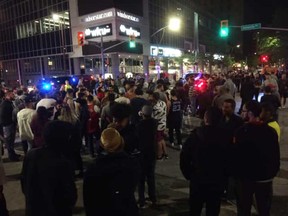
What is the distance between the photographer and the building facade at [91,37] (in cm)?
4475

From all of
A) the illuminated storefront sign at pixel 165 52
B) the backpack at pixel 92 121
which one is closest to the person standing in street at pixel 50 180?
the backpack at pixel 92 121

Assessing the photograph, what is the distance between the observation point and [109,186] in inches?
112

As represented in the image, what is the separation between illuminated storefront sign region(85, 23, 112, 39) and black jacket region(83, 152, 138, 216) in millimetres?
41529

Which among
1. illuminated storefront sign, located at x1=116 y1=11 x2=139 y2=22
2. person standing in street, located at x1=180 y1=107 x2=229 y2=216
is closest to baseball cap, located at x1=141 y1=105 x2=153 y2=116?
person standing in street, located at x1=180 y1=107 x2=229 y2=216

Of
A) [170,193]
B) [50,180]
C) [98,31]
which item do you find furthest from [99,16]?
[50,180]

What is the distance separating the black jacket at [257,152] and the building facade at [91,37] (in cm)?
3452

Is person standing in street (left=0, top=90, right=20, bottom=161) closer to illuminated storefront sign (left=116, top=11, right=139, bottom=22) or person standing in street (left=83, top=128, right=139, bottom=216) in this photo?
person standing in street (left=83, top=128, right=139, bottom=216)

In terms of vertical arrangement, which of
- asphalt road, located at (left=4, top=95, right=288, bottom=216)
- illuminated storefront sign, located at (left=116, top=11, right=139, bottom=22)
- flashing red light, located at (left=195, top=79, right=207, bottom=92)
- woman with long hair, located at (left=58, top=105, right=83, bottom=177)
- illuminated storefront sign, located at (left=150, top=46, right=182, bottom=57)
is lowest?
asphalt road, located at (left=4, top=95, right=288, bottom=216)

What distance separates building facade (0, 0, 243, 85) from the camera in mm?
44750

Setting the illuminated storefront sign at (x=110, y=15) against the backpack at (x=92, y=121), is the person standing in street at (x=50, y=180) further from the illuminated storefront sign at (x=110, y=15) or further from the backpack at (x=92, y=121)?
the illuminated storefront sign at (x=110, y=15)

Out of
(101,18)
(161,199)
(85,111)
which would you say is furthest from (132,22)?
(161,199)

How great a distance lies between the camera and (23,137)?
852 centimetres

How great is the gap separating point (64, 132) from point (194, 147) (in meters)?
1.57

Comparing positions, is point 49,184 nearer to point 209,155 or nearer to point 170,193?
point 209,155
